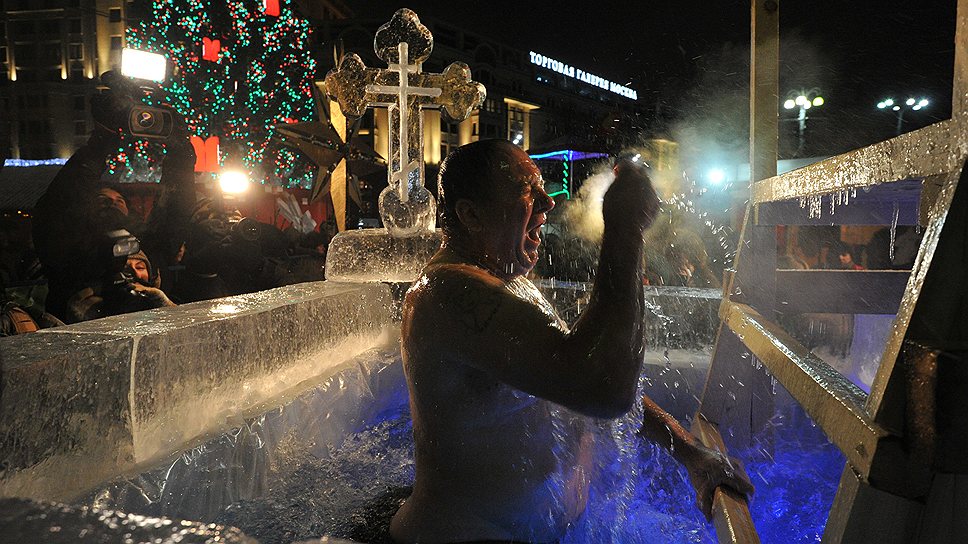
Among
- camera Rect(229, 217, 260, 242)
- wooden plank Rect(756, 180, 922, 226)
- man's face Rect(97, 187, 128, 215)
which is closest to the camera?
wooden plank Rect(756, 180, 922, 226)

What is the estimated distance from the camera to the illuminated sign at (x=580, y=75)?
192 ft

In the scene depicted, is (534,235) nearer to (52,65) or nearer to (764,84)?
(764,84)

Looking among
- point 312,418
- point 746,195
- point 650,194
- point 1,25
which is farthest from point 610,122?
point 1,25

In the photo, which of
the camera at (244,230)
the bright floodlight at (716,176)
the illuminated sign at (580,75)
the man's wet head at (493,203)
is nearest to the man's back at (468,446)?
the man's wet head at (493,203)

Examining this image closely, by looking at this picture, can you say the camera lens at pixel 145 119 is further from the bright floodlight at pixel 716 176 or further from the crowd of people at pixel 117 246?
the bright floodlight at pixel 716 176

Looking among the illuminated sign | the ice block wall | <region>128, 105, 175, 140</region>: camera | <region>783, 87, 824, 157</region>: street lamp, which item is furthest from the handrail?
the illuminated sign

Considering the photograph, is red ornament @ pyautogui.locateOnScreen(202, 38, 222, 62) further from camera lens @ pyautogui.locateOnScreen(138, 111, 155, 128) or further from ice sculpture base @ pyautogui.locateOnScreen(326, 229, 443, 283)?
ice sculpture base @ pyautogui.locateOnScreen(326, 229, 443, 283)

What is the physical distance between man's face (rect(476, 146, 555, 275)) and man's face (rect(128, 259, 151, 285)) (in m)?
5.21

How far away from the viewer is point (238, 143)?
22578 millimetres

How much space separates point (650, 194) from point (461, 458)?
1.04 metres

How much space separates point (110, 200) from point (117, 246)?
1.12 m

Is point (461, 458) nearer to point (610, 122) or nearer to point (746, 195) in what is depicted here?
point (746, 195)

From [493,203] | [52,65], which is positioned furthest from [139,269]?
[52,65]

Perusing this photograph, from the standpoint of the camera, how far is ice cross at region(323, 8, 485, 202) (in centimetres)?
520
